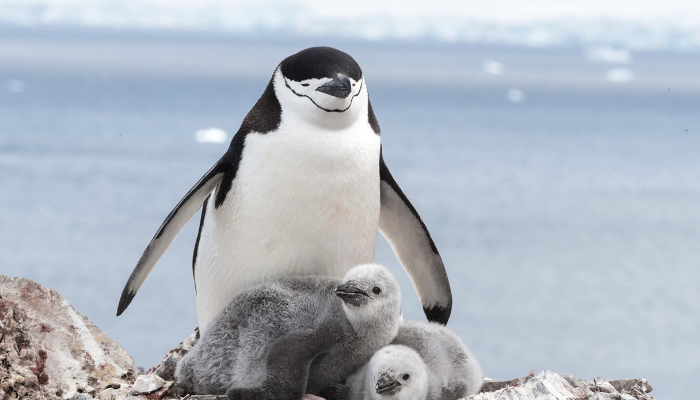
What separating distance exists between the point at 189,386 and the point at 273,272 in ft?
1.34

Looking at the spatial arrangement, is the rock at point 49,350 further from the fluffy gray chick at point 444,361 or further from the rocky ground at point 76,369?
the fluffy gray chick at point 444,361

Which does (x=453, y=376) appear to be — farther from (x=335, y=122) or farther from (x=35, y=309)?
(x=35, y=309)

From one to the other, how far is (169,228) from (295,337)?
711 mm

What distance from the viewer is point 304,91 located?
250 cm

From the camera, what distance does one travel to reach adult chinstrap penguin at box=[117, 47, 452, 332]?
8.17ft

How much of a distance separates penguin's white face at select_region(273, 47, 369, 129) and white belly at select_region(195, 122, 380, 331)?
0.05 metres

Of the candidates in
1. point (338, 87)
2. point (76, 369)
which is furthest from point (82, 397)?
point (338, 87)

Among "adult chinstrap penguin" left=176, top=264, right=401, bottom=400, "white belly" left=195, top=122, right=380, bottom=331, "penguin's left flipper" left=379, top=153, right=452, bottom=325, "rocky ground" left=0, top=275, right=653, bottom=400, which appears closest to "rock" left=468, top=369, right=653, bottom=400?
"rocky ground" left=0, top=275, right=653, bottom=400

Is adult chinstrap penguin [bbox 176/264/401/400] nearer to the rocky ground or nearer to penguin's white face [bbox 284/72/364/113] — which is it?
the rocky ground

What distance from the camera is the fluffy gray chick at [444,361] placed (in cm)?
231

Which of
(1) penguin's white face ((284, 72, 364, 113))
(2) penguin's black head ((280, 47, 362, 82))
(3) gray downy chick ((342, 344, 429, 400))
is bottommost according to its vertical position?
(3) gray downy chick ((342, 344, 429, 400))

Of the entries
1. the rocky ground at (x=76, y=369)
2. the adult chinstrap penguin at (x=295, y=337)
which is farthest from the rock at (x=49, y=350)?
the adult chinstrap penguin at (x=295, y=337)

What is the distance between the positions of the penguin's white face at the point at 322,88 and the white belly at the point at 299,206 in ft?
0.17

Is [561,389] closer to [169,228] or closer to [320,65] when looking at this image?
[320,65]
